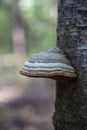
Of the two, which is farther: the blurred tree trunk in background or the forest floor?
the blurred tree trunk in background

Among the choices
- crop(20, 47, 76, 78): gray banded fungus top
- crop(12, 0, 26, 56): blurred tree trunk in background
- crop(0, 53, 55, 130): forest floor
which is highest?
crop(20, 47, 76, 78): gray banded fungus top

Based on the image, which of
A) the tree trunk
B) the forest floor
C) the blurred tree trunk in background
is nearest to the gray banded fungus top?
the tree trunk

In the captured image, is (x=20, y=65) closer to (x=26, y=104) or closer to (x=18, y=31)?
(x=18, y=31)

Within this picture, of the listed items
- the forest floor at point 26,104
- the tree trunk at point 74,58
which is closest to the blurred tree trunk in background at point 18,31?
the forest floor at point 26,104

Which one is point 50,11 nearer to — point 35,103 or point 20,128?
point 35,103

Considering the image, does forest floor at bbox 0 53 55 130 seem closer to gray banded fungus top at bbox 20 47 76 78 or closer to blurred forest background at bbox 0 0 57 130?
blurred forest background at bbox 0 0 57 130

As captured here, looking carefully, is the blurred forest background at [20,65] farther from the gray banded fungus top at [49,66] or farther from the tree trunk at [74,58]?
the gray banded fungus top at [49,66]

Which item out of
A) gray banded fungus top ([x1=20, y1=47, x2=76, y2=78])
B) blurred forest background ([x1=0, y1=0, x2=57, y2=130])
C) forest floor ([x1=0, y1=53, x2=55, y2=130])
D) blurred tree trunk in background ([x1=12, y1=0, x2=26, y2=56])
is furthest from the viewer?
Answer: blurred tree trunk in background ([x1=12, y1=0, x2=26, y2=56])

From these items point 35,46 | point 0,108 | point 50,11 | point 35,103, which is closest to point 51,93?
point 35,103
